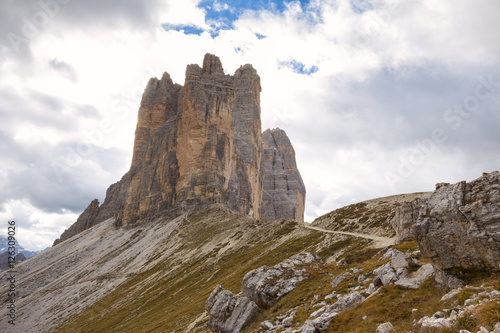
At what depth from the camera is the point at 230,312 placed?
2723 cm

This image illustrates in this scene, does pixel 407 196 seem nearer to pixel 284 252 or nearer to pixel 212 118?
pixel 284 252

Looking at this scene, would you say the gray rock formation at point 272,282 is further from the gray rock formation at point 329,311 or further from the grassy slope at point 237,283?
the gray rock formation at point 329,311

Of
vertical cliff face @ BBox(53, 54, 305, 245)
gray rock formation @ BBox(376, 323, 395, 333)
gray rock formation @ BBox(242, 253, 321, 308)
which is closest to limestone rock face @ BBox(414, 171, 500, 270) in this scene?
gray rock formation @ BBox(376, 323, 395, 333)

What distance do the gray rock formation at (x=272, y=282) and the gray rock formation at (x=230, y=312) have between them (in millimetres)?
1020

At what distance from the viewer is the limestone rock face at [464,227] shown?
1462 centimetres

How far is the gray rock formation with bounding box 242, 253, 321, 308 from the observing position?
2656 centimetres

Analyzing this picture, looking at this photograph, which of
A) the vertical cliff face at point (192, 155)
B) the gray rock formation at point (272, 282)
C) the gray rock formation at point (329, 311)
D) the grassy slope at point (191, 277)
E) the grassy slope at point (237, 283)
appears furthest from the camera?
the vertical cliff face at point (192, 155)

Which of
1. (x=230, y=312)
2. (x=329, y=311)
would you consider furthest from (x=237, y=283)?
(x=329, y=311)

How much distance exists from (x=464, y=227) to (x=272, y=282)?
55.7 feet

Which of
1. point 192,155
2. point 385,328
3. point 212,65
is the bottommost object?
point 385,328

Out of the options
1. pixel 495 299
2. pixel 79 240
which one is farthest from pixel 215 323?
pixel 79 240

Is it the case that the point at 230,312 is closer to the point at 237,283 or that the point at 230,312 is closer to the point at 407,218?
the point at 237,283

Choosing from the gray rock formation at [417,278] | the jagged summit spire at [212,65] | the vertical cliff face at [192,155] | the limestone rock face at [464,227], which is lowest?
the gray rock formation at [417,278]

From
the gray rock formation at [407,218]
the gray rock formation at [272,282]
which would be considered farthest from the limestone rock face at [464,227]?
the gray rock formation at [407,218]
